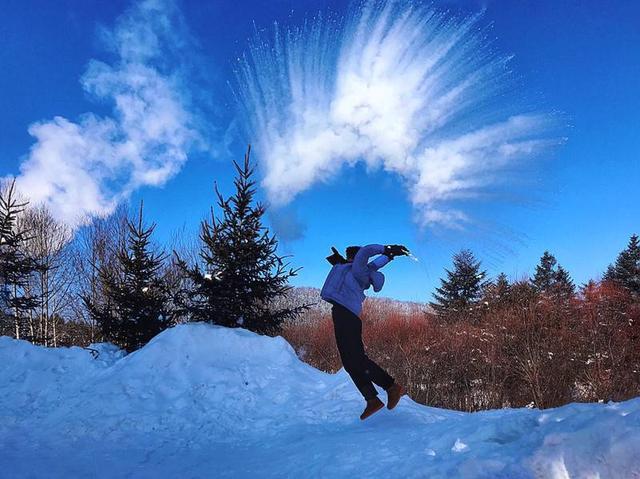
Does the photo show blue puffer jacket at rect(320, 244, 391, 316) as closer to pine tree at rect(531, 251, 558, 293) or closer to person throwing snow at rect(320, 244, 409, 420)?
person throwing snow at rect(320, 244, 409, 420)

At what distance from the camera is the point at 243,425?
18.6ft

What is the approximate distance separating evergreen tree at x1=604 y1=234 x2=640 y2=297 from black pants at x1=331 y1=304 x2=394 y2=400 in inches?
1455

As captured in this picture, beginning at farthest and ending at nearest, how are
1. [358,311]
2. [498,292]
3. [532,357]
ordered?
[498,292] → [532,357] → [358,311]

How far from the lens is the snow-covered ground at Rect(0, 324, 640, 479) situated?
A: 272 cm

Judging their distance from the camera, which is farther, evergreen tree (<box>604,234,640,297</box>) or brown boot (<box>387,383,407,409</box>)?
evergreen tree (<box>604,234,640,297</box>)

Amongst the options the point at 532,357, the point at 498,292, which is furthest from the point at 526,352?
the point at 498,292

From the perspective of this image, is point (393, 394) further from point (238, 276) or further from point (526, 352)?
point (526, 352)

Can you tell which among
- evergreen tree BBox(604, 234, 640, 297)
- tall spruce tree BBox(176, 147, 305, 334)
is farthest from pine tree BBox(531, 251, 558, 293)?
tall spruce tree BBox(176, 147, 305, 334)

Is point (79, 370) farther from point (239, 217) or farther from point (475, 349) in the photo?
point (475, 349)

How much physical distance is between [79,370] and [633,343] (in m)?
29.0

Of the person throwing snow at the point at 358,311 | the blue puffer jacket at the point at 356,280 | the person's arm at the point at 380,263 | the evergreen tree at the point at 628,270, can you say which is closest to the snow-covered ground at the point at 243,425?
the person throwing snow at the point at 358,311

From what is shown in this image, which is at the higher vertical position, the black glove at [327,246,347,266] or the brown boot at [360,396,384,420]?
the black glove at [327,246,347,266]

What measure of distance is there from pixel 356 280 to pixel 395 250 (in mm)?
630

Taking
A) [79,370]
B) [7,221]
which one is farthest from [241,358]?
[7,221]
